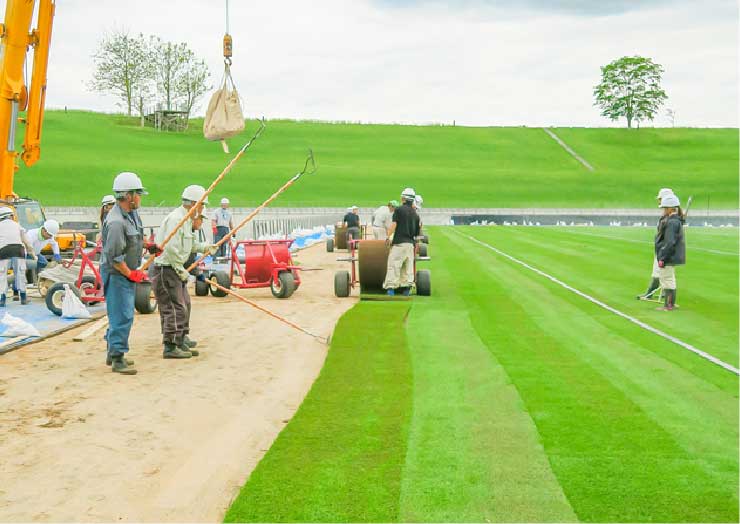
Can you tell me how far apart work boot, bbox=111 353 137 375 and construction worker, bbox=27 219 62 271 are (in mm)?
8746

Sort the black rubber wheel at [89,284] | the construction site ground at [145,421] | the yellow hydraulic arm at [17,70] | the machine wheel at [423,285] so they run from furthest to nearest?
the machine wheel at [423,285] → the black rubber wheel at [89,284] → the yellow hydraulic arm at [17,70] → the construction site ground at [145,421]

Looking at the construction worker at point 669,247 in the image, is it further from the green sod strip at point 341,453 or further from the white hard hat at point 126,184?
the white hard hat at point 126,184

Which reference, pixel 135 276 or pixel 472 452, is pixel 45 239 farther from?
pixel 472 452

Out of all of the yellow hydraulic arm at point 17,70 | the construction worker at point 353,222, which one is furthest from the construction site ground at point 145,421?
the construction worker at point 353,222

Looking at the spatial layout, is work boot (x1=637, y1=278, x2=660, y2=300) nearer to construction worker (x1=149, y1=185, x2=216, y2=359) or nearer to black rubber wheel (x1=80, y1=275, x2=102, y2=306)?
construction worker (x1=149, y1=185, x2=216, y2=359)

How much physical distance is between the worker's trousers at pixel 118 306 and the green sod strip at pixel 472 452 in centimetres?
352

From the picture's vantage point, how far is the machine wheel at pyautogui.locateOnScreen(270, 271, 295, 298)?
766 inches

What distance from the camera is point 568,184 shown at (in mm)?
92375

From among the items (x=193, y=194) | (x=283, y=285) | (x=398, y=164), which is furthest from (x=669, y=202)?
(x=398, y=164)

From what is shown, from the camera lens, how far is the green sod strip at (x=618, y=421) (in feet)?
20.9

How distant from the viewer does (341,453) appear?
7.38m

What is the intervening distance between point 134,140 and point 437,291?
88.2 m

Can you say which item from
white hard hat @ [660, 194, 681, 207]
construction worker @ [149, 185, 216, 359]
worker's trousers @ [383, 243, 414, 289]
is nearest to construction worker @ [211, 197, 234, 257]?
worker's trousers @ [383, 243, 414, 289]

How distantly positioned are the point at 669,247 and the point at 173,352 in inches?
373
